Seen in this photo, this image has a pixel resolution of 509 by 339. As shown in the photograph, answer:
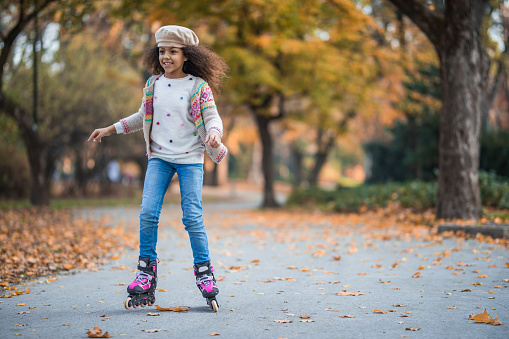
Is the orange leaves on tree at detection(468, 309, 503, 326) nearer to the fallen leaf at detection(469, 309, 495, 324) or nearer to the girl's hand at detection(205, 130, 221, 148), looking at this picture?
the fallen leaf at detection(469, 309, 495, 324)

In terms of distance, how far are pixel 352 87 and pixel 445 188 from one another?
25.8ft

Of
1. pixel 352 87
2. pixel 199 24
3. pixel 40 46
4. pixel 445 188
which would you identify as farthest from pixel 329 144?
pixel 445 188

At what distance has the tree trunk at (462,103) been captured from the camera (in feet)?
35.3

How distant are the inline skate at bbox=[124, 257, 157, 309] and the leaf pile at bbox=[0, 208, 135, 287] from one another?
5.82 feet

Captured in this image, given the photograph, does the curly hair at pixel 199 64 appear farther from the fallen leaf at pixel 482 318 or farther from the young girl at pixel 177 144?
the fallen leaf at pixel 482 318

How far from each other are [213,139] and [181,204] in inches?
23.4

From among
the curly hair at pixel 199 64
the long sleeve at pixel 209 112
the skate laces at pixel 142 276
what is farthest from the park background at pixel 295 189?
the curly hair at pixel 199 64

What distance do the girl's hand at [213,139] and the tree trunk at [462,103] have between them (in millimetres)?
7568

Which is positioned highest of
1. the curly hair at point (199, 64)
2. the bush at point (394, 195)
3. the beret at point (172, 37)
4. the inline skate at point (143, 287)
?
the beret at point (172, 37)

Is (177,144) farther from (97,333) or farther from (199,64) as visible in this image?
(97,333)

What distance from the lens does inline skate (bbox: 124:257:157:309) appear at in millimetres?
4438

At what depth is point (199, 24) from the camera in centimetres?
1870

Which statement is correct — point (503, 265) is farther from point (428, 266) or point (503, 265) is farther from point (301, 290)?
point (301, 290)

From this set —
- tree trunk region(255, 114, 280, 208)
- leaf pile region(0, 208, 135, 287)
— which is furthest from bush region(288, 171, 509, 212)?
leaf pile region(0, 208, 135, 287)
